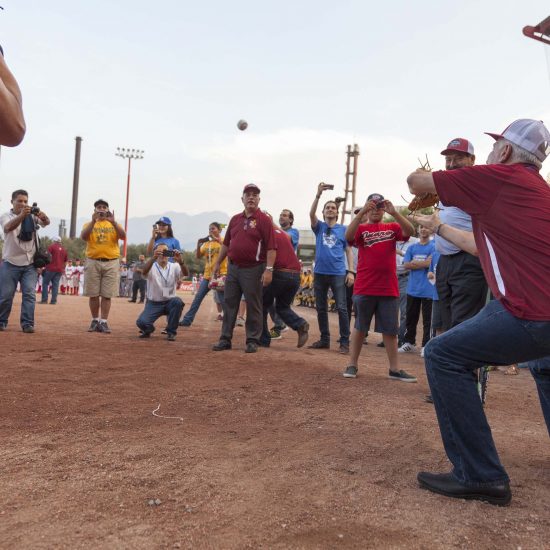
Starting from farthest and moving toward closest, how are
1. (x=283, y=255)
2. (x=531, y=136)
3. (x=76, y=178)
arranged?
(x=76, y=178) → (x=283, y=255) → (x=531, y=136)

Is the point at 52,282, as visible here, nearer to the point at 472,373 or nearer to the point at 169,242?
the point at 169,242

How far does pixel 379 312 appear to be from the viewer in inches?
228

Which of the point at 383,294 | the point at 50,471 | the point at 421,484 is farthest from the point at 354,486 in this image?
the point at 383,294

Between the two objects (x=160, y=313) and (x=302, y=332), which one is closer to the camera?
(x=302, y=332)

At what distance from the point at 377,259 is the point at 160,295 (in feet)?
12.4

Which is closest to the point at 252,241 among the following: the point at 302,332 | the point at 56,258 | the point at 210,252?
the point at 302,332

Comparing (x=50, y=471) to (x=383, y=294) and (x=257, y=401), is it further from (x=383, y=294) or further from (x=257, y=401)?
(x=383, y=294)

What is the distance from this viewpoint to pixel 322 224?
27.3 ft

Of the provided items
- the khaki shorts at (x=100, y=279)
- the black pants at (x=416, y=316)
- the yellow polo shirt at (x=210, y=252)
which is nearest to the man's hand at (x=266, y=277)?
the khaki shorts at (x=100, y=279)

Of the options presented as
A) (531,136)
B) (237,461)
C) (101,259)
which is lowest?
(237,461)

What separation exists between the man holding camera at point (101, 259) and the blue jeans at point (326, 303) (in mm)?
3189

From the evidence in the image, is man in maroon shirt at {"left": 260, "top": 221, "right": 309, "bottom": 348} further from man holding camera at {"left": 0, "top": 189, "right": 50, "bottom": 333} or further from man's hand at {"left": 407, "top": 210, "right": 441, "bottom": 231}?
man's hand at {"left": 407, "top": 210, "right": 441, "bottom": 231}

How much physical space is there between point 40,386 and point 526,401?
14.1 feet

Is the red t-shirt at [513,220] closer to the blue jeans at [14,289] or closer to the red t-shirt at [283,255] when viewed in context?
the red t-shirt at [283,255]
